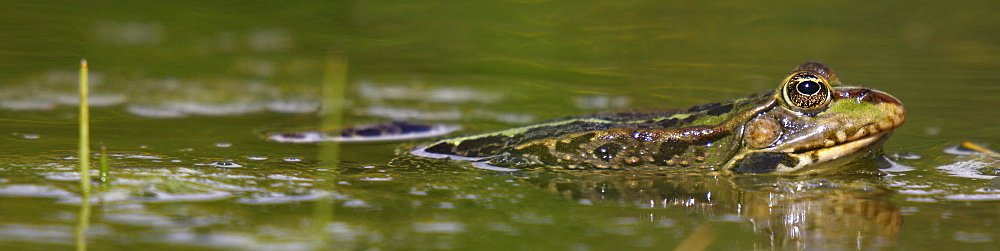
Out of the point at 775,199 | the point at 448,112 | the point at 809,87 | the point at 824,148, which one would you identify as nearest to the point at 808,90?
the point at 809,87

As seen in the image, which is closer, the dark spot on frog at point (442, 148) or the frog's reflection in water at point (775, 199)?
the frog's reflection in water at point (775, 199)

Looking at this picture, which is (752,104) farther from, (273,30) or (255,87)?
(273,30)

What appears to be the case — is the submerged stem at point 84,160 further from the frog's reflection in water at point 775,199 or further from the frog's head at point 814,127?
the frog's head at point 814,127

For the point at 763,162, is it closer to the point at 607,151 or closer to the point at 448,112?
the point at 607,151

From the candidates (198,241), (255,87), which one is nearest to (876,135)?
(198,241)

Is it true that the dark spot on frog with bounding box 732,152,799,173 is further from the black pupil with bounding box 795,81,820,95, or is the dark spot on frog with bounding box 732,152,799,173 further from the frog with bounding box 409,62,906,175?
the black pupil with bounding box 795,81,820,95

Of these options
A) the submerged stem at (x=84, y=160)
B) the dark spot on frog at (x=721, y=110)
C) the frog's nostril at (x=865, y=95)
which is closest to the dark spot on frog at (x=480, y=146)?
the dark spot on frog at (x=721, y=110)

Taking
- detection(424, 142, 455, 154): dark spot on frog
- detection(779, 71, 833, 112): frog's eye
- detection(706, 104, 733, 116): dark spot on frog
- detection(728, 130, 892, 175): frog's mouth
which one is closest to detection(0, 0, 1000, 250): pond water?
detection(728, 130, 892, 175): frog's mouth
